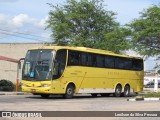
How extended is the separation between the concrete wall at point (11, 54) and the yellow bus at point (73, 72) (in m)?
20.7

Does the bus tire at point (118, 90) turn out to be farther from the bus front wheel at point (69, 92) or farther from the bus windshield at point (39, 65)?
the bus windshield at point (39, 65)

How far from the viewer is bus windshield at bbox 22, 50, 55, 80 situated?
26484 millimetres

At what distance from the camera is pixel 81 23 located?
44875mm

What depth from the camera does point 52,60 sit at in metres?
26.5

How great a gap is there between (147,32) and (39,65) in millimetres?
11238

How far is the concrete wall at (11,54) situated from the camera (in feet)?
172

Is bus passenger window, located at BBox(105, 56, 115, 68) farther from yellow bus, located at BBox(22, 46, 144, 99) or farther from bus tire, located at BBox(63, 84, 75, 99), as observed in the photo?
bus tire, located at BBox(63, 84, 75, 99)

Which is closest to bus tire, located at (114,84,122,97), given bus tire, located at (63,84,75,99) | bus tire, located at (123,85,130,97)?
bus tire, located at (123,85,130,97)

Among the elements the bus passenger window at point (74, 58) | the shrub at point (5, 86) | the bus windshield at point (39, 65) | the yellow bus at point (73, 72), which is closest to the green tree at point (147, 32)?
the yellow bus at point (73, 72)

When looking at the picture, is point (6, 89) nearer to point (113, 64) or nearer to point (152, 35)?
point (113, 64)

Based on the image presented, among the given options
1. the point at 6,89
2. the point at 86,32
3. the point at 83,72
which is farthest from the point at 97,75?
the point at 86,32

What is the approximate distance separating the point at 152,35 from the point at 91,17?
40.1 ft

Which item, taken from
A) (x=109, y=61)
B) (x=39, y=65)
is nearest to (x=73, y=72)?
(x=39, y=65)

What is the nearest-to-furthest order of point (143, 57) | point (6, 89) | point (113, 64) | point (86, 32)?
point (113, 64) → point (143, 57) → point (6, 89) → point (86, 32)
